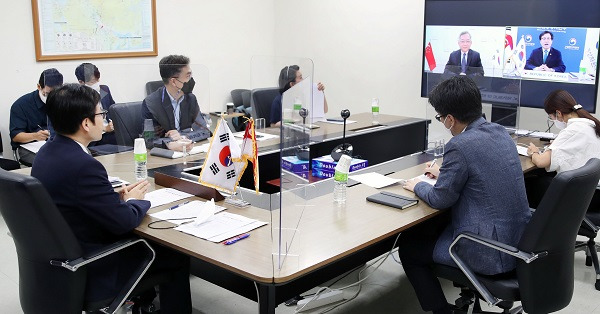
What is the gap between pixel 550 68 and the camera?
16.2 ft

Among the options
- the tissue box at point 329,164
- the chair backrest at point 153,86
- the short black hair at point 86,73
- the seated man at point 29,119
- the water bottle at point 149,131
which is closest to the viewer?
the tissue box at point 329,164

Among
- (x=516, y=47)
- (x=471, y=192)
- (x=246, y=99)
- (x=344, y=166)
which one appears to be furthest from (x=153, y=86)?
(x=516, y=47)

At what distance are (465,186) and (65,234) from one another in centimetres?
156

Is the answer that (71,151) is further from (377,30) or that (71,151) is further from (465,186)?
(377,30)

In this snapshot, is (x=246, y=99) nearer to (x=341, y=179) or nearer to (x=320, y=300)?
(x=320, y=300)

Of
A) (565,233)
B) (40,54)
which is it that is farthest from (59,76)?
(565,233)

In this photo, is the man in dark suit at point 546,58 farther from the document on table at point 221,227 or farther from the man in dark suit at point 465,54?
the document on table at point 221,227

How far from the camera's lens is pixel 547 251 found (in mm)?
2311

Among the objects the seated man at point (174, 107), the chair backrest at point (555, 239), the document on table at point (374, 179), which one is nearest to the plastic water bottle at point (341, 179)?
the document on table at point (374, 179)

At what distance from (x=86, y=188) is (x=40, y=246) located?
256 millimetres

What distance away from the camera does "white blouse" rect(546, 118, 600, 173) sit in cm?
341

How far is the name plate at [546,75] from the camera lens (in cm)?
487

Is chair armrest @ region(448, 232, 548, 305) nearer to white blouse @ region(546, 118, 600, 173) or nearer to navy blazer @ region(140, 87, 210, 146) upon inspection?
white blouse @ region(546, 118, 600, 173)

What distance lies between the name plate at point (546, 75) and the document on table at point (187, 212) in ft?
11.3
